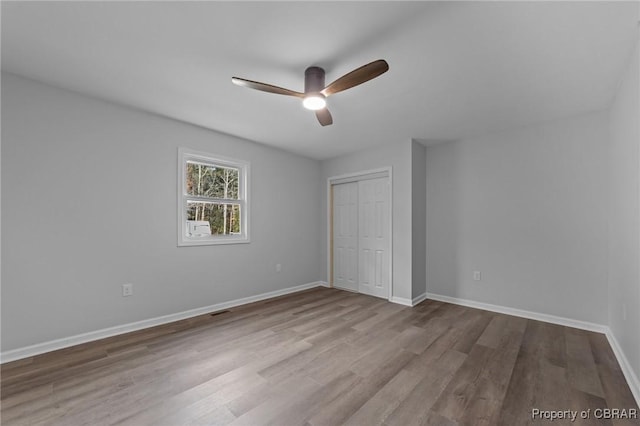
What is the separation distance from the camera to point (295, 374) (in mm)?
2125

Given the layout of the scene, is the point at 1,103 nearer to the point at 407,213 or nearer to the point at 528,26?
the point at 528,26

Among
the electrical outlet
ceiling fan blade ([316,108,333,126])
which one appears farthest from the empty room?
ceiling fan blade ([316,108,333,126])

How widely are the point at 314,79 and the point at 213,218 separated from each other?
8.24ft

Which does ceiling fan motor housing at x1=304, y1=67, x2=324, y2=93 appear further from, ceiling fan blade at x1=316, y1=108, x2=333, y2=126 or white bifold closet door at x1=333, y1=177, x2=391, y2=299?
white bifold closet door at x1=333, y1=177, x2=391, y2=299

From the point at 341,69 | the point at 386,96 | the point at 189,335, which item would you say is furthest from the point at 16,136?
the point at 386,96

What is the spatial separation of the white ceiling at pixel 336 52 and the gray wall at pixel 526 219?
50 cm

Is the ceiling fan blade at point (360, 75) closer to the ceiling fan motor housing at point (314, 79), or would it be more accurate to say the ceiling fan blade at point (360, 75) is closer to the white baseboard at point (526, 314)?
the ceiling fan motor housing at point (314, 79)

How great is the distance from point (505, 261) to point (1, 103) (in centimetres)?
571

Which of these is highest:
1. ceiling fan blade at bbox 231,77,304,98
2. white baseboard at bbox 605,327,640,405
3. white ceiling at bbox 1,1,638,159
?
white ceiling at bbox 1,1,638,159

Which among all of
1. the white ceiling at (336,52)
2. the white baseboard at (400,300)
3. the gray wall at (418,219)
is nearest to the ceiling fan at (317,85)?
the white ceiling at (336,52)

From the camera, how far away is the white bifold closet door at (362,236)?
4371 millimetres

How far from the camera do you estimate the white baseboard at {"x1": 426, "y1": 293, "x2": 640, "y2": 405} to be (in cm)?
194

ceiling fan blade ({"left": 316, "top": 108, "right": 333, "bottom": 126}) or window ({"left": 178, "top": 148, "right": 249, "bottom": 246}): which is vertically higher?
ceiling fan blade ({"left": 316, "top": 108, "right": 333, "bottom": 126})

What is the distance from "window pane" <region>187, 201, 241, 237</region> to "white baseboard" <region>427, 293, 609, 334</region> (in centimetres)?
335
